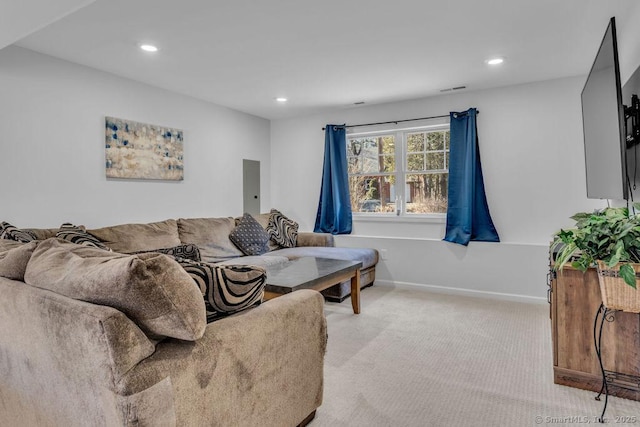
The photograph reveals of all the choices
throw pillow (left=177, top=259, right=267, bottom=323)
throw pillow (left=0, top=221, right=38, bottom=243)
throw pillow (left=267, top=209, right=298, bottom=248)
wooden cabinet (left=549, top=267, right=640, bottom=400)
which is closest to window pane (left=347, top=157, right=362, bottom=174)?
throw pillow (left=267, top=209, right=298, bottom=248)

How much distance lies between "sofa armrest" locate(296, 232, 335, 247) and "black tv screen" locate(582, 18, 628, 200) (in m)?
2.81

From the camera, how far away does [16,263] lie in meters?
1.54

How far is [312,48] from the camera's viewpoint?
9.96ft

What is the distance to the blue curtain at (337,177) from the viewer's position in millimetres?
5082

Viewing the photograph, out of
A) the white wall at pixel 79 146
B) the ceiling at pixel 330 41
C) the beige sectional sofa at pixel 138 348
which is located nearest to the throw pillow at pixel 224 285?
the beige sectional sofa at pixel 138 348

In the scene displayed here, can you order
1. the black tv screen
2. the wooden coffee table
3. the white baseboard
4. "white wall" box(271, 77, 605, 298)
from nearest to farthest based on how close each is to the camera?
1. the black tv screen
2. the wooden coffee table
3. "white wall" box(271, 77, 605, 298)
4. the white baseboard

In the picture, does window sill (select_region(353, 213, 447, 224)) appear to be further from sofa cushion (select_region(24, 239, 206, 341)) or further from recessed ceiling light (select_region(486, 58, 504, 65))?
sofa cushion (select_region(24, 239, 206, 341))

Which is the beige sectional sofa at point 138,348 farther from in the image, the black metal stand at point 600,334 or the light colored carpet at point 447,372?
the black metal stand at point 600,334

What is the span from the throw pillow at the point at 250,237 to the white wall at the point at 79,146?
20.3 inches

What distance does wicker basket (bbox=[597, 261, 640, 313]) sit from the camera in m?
1.70

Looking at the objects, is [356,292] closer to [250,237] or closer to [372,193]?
[250,237]

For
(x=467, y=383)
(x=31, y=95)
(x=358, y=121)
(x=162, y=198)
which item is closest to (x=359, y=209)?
(x=358, y=121)

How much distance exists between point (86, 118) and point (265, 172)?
2.58m

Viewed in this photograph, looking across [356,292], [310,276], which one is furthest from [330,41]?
[356,292]
